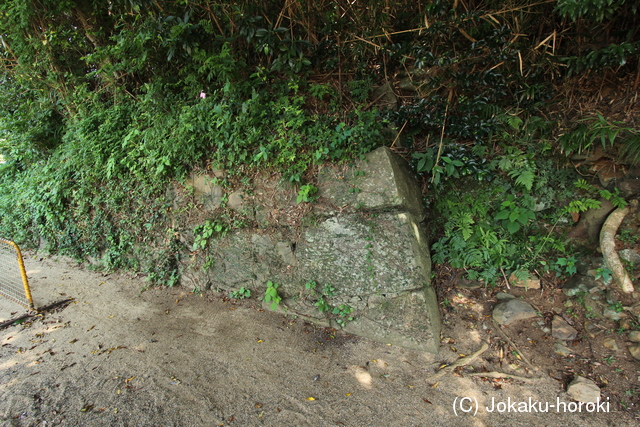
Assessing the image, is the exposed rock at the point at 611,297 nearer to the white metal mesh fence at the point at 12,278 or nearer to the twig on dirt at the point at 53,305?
the twig on dirt at the point at 53,305

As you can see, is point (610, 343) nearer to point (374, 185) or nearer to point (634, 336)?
point (634, 336)

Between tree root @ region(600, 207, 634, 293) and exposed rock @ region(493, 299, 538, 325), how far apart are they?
897 millimetres

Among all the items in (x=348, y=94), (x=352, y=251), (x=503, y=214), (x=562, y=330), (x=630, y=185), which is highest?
(x=348, y=94)

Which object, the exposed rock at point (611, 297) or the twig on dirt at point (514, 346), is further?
the exposed rock at point (611, 297)

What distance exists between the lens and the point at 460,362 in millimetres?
3332

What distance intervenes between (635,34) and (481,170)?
79.1 inches

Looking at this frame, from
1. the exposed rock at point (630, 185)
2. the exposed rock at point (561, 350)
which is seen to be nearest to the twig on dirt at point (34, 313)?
the exposed rock at point (561, 350)

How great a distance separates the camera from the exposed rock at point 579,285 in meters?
3.59

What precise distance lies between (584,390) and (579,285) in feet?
4.15

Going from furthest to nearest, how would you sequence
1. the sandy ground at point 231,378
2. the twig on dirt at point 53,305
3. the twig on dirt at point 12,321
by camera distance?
the twig on dirt at point 53,305 < the twig on dirt at point 12,321 < the sandy ground at point 231,378

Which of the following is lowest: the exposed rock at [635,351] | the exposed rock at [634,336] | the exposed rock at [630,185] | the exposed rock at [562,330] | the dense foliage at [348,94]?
the exposed rock at [562,330]

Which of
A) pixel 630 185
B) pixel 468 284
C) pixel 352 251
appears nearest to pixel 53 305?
pixel 352 251

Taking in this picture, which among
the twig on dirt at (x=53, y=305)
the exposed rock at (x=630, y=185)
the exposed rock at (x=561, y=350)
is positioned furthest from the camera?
the twig on dirt at (x=53, y=305)

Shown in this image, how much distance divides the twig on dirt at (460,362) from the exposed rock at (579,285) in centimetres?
119
